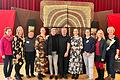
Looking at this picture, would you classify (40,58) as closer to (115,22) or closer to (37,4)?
(115,22)

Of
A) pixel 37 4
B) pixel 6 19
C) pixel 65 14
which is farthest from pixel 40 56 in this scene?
pixel 37 4

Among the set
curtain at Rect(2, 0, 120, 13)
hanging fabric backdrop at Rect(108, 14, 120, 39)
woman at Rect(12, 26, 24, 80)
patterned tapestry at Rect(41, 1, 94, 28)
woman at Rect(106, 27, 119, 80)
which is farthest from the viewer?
curtain at Rect(2, 0, 120, 13)

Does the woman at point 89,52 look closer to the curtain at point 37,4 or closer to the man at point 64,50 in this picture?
the man at point 64,50

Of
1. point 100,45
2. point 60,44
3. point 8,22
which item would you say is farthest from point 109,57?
point 8,22

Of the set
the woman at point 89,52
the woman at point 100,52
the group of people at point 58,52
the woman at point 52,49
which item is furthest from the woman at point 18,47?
the woman at point 100,52

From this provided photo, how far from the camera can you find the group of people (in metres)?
5.11

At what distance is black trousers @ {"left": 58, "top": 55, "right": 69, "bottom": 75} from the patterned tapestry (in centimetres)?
209

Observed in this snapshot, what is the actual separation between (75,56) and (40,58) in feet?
2.42

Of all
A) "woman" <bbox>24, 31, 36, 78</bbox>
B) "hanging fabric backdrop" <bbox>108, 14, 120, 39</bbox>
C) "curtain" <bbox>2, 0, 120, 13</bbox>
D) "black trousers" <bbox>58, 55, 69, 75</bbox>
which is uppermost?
"curtain" <bbox>2, 0, 120, 13</bbox>

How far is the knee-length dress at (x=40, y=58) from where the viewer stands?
210 inches

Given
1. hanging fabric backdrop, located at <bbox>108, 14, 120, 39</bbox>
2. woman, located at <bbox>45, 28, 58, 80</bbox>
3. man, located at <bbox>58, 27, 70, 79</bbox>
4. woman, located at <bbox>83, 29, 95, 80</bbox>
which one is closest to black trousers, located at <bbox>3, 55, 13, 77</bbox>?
woman, located at <bbox>45, 28, 58, 80</bbox>

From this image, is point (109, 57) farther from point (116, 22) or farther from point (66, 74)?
point (116, 22)

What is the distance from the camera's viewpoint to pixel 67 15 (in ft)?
24.7

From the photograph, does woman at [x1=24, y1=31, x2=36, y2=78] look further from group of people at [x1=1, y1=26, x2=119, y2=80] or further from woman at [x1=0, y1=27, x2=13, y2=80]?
woman at [x1=0, y1=27, x2=13, y2=80]
